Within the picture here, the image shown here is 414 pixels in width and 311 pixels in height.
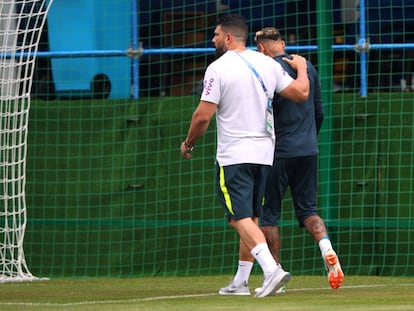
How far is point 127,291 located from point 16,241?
284cm

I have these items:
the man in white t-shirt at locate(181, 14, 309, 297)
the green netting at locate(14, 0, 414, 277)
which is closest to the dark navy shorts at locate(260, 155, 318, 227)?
the man in white t-shirt at locate(181, 14, 309, 297)

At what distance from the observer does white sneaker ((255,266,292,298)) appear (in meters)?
8.60

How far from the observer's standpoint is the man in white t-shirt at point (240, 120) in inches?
349

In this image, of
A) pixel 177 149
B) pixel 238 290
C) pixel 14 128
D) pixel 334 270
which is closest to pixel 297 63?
pixel 334 270

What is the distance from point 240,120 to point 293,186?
1050 millimetres

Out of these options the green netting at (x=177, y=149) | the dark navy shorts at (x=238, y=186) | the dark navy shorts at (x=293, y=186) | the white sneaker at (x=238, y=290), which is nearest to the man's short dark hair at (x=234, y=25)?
the dark navy shorts at (x=238, y=186)

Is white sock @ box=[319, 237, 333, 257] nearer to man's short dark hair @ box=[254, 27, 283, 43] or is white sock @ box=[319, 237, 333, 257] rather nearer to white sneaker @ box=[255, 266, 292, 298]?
white sneaker @ box=[255, 266, 292, 298]

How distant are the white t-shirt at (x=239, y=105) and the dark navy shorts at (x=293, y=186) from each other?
1.90 ft

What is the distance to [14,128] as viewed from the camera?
1234cm

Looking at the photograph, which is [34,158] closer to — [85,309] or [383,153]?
[383,153]

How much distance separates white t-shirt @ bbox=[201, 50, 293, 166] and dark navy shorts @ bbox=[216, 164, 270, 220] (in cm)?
5

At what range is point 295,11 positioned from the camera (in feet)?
43.0

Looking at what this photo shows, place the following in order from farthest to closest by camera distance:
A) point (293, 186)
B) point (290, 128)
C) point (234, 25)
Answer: point (293, 186) → point (290, 128) → point (234, 25)

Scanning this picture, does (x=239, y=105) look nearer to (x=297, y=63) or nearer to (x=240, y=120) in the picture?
(x=240, y=120)
